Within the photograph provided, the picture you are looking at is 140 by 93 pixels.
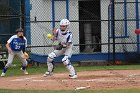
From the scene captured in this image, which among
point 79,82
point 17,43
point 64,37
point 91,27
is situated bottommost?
point 79,82

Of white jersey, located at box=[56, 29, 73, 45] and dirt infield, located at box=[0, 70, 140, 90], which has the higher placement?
white jersey, located at box=[56, 29, 73, 45]

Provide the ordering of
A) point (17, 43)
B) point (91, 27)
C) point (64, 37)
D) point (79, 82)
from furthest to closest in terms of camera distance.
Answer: point (91, 27), point (17, 43), point (64, 37), point (79, 82)

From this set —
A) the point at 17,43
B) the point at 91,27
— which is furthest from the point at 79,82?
the point at 91,27

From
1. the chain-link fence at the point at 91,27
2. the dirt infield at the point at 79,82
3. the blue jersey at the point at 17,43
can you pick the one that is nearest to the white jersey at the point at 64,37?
the dirt infield at the point at 79,82

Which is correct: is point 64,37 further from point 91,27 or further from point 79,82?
point 91,27

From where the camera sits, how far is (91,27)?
2078 cm

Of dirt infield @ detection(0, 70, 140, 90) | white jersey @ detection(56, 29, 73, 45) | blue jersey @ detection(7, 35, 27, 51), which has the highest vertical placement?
white jersey @ detection(56, 29, 73, 45)

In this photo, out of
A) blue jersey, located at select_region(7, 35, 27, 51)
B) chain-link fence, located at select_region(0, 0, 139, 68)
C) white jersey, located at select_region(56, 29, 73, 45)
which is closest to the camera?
white jersey, located at select_region(56, 29, 73, 45)

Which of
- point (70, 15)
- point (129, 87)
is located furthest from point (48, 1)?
point (129, 87)

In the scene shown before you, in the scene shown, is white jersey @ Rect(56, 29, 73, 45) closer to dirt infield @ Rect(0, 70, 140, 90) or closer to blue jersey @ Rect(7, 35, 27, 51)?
dirt infield @ Rect(0, 70, 140, 90)

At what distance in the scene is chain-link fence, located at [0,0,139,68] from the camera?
19719 mm

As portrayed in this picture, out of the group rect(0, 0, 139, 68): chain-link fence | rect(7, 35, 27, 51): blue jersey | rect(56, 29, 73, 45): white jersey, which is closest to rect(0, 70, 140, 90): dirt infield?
rect(56, 29, 73, 45): white jersey

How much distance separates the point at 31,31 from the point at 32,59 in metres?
1.27

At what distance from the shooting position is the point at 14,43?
15.7 metres
